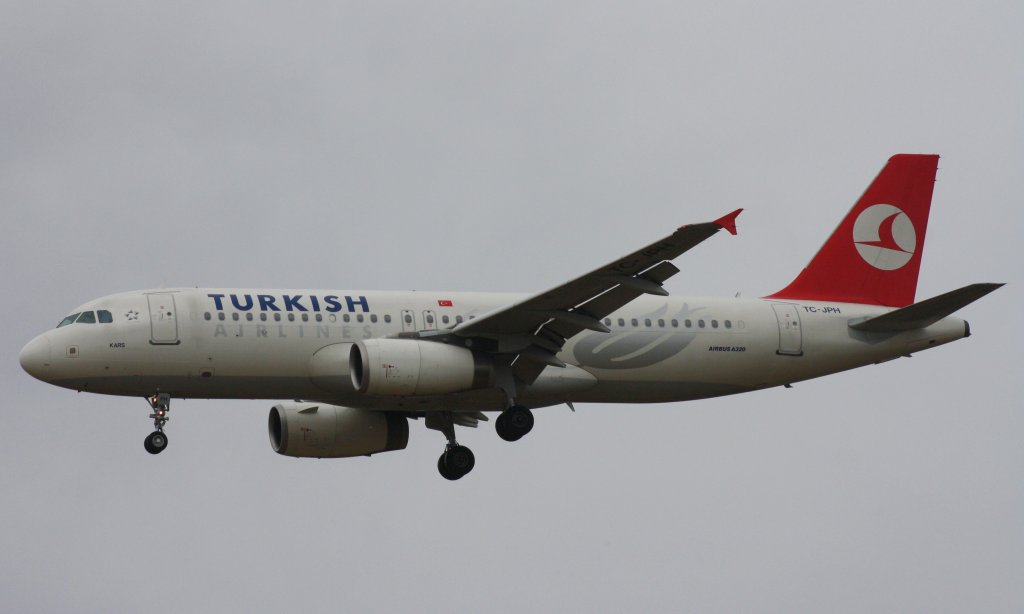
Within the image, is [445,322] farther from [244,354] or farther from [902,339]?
[902,339]

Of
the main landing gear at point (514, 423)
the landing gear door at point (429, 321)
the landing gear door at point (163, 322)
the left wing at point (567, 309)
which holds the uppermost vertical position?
the landing gear door at point (163, 322)

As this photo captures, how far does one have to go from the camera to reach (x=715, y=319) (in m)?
45.4

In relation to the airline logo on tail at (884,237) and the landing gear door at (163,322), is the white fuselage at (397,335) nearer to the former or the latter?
the landing gear door at (163,322)

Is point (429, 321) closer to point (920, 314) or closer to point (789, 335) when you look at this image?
point (789, 335)

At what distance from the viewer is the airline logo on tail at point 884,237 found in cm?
4839

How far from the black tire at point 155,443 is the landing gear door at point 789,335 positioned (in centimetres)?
1535

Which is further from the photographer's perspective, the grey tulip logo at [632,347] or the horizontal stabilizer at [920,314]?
the grey tulip logo at [632,347]

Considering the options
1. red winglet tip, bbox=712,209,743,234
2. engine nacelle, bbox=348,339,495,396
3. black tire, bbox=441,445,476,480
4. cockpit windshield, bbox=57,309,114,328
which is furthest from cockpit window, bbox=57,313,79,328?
red winglet tip, bbox=712,209,743,234

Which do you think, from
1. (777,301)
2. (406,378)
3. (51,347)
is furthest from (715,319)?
(51,347)

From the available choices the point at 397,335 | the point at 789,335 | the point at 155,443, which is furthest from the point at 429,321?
the point at 789,335

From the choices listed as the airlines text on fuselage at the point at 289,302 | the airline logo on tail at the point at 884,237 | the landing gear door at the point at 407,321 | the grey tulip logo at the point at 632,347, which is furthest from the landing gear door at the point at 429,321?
the airline logo on tail at the point at 884,237

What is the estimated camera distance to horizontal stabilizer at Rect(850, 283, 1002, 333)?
43.2 m

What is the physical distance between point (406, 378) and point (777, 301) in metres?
11.2

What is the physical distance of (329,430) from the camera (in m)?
46.2
